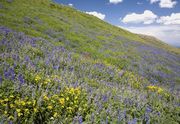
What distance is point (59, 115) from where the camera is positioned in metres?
5.60

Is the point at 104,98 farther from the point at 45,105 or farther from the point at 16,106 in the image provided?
the point at 16,106

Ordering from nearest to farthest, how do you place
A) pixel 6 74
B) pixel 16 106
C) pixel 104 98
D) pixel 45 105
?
pixel 16 106 → pixel 45 105 → pixel 6 74 → pixel 104 98

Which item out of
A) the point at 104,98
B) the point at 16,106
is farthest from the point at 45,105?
the point at 104,98

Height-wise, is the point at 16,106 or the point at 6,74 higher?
the point at 6,74

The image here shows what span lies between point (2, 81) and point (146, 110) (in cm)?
413

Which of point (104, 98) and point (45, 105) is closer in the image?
point (45, 105)

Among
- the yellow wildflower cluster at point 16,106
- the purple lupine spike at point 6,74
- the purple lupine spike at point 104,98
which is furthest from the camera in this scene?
the purple lupine spike at point 104,98

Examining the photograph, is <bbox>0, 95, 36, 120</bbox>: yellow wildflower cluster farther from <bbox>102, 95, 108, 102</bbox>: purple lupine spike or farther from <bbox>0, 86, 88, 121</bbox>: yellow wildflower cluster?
<bbox>102, 95, 108, 102</bbox>: purple lupine spike

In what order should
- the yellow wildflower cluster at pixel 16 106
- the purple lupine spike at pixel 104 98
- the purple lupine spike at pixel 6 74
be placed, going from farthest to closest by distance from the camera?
the purple lupine spike at pixel 104 98, the purple lupine spike at pixel 6 74, the yellow wildflower cluster at pixel 16 106

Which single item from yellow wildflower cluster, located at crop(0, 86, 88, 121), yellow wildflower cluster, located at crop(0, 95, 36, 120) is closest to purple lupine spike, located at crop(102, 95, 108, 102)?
yellow wildflower cluster, located at crop(0, 86, 88, 121)

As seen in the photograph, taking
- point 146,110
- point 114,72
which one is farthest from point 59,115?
point 114,72

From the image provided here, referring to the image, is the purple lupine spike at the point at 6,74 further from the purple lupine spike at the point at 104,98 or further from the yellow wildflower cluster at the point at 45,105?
the purple lupine spike at the point at 104,98

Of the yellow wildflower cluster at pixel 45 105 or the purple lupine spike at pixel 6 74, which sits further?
the purple lupine spike at pixel 6 74

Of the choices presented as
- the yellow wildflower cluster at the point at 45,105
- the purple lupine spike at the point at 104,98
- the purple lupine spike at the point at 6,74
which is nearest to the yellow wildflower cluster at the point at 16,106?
the yellow wildflower cluster at the point at 45,105
